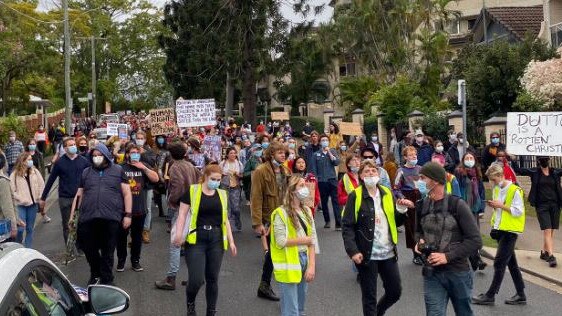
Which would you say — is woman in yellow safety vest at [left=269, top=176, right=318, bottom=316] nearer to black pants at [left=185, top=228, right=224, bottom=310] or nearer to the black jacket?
the black jacket

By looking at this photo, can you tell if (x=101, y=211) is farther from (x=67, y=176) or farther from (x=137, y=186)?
(x=67, y=176)

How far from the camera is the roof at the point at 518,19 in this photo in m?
37.1

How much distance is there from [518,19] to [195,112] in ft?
75.9

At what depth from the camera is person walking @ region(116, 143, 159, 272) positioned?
10258 millimetres

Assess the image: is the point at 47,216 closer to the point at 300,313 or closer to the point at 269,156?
the point at 269,156

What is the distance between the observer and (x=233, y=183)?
13516 millimetres

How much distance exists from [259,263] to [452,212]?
5363 mm

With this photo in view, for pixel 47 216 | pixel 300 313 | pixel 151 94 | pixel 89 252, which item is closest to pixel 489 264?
pixel 300 313

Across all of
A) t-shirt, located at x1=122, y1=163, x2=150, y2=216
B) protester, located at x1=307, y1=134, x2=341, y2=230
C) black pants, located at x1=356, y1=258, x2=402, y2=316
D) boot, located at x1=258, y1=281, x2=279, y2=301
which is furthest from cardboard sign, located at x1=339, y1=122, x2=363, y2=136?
black pants, located at x1=356, y1=258, x2=402, y2=316

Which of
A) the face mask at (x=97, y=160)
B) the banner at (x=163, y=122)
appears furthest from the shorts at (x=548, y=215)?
the banner at (x=163, y=122)

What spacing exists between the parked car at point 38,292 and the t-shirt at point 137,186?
6099 millimetres

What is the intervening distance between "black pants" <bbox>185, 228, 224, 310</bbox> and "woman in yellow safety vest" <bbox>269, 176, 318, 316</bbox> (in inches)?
30.2

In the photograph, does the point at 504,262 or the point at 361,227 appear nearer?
the point at 361,227

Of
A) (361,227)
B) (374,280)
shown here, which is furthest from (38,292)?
(374,280)
